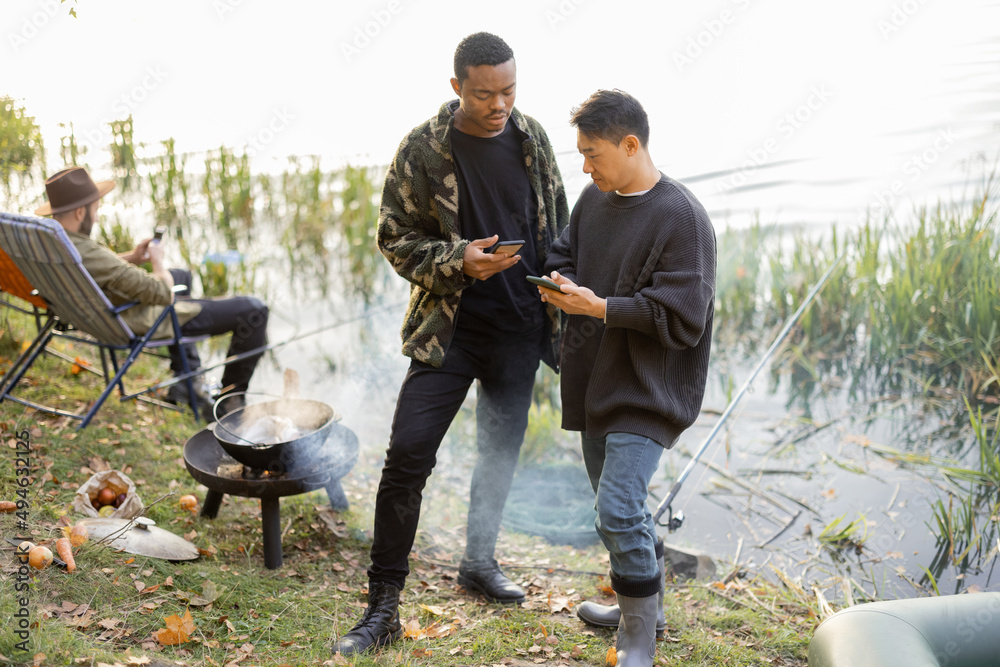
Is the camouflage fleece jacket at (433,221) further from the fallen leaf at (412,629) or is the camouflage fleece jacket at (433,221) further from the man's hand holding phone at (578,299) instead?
the fallen leaf at (412,629)

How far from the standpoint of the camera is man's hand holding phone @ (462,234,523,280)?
2.98 m

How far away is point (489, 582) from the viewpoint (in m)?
3.68

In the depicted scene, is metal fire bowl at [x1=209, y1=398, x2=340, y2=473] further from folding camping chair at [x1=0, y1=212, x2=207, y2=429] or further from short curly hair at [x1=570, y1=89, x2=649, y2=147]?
short curly hair at [x1=570, y1=89, x2=649, y2=147]

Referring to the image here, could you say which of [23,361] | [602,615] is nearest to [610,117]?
[602,615]

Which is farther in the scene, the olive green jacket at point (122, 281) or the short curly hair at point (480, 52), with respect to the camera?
the olive green jacket at point (122, 281)

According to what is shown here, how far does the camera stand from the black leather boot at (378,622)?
3078 millimetres

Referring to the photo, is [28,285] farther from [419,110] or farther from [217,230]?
[419,110]

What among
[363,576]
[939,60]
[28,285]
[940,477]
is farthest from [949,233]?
[939,60]

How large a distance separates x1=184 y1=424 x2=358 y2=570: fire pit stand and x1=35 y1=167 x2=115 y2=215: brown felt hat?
1.66m

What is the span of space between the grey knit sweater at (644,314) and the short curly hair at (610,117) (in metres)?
0.25

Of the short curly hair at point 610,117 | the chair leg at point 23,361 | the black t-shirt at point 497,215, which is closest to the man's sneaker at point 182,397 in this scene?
the chair leg at point 23,361

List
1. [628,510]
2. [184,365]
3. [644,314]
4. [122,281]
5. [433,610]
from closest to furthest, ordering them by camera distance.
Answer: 1. [644,314]
2. [628,510]
3. [433,610]
4. [122,281]
5. [184,365]

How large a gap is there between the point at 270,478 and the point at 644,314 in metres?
2.01

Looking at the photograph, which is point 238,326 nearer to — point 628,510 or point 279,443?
point 279,443
